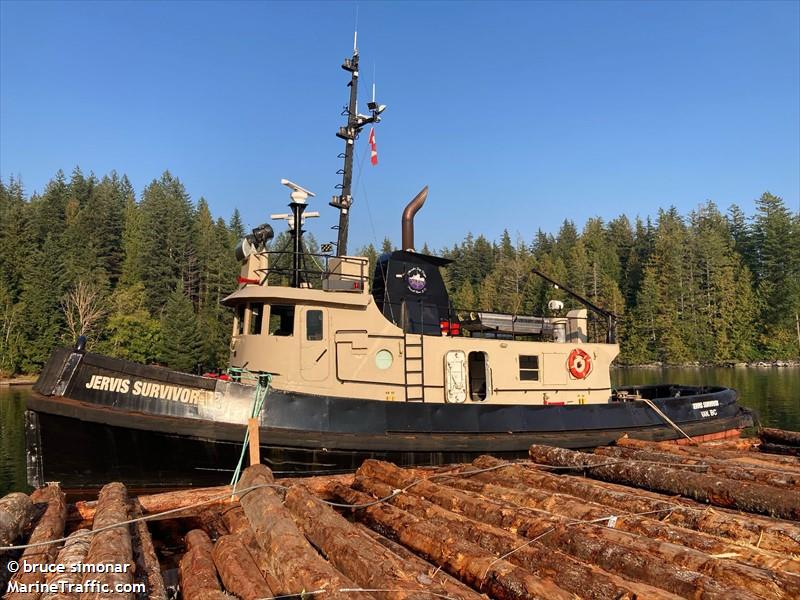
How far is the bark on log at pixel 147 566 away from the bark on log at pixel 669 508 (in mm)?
4035

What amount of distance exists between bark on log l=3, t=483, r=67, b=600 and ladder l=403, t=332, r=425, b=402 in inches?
231

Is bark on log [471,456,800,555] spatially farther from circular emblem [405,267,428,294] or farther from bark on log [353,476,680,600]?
circular emblem [405,267,428,294]

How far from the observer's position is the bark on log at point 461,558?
3938mm

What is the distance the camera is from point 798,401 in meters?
25.1

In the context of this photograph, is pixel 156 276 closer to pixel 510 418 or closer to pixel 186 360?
pixel 186 360

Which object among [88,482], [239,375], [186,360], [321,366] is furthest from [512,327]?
[186,360]

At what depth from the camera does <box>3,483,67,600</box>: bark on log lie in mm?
4320

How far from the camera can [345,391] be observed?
34.2 feet

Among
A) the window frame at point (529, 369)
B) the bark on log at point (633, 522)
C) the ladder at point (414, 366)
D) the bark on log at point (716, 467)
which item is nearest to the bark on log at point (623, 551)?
the bark on log at point (633, 522)

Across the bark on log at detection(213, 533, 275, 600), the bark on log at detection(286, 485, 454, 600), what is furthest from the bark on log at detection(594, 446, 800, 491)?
the bark on log at detection(213, 533, 275, 600)

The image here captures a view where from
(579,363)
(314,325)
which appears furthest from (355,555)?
(579,363)

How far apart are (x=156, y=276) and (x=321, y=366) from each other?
5587 cm

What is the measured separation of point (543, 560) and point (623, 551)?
25.3 inches

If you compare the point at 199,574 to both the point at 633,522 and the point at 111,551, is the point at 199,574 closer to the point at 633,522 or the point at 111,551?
the point at 111,551
